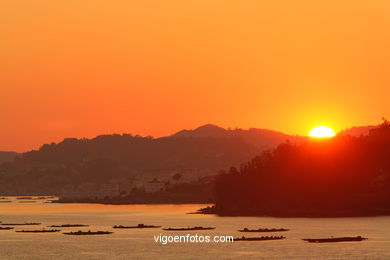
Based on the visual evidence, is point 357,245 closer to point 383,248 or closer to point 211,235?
point 383,248

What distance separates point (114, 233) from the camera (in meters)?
197

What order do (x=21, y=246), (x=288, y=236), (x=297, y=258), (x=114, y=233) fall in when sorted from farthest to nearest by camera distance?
(x=114, y=233) < (x=288, y=236) < (x=21, y=246) < (x=297, y=258)

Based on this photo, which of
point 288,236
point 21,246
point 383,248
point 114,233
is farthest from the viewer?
point 114,233

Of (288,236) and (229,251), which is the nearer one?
(229,251)

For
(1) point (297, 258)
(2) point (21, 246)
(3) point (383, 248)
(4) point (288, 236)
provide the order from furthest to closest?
(4) point (288, 236) < (2) point (21, 246) < (3) point (383, 248) < (1) point (297, 258)

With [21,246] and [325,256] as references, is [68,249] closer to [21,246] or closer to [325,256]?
[21,246]

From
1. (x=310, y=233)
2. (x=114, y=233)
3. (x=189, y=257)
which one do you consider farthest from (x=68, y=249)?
(x=310, y=233)

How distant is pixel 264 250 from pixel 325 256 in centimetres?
1316

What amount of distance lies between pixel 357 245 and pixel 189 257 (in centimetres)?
2907

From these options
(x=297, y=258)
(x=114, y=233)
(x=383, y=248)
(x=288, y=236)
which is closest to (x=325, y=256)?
(x=297, y=258)

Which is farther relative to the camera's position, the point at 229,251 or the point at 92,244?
the point at 92,244

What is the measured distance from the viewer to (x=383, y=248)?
150250mm

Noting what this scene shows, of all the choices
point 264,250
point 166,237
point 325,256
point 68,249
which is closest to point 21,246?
point 68,249

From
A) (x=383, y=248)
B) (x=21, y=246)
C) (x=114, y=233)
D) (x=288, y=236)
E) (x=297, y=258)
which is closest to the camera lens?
(x=297, y=258)
